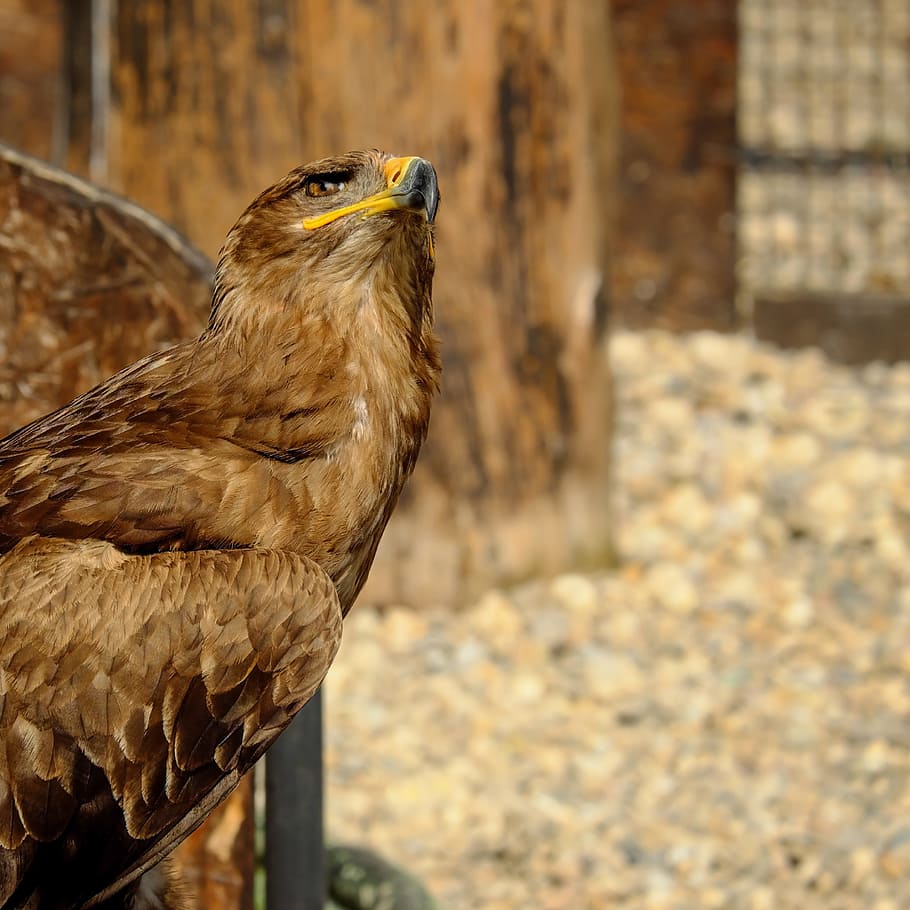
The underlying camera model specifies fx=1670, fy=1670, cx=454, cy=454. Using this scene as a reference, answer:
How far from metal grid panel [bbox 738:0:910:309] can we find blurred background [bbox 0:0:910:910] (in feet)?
6.82

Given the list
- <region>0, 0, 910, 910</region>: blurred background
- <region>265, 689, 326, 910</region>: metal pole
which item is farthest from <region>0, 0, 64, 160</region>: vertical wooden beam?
<region>265, 689, 326, 910</region>: metal pole

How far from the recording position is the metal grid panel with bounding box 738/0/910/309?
8.98m

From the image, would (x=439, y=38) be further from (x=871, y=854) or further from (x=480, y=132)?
(x=871, y=854)

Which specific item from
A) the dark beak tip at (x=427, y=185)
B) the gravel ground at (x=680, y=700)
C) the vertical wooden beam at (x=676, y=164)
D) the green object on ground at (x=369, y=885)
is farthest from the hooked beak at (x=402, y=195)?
the vertical wooden beam at (x=676, y=164)

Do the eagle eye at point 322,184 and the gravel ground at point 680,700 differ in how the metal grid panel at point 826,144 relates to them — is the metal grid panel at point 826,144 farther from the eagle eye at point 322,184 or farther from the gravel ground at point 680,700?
the eagle eye at point 322,184

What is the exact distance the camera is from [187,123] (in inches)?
199

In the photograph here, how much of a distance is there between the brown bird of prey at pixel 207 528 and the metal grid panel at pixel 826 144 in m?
6.53

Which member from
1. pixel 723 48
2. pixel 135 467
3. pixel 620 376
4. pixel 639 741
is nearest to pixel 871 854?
pixel 639 741

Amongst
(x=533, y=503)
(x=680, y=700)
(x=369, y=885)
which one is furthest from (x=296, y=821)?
(x=533, y=503)

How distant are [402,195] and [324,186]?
0.56ft

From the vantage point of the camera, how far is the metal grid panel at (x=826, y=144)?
8977mm

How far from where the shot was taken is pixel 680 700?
4.80 metres

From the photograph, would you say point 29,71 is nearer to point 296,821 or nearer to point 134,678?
point 296,821

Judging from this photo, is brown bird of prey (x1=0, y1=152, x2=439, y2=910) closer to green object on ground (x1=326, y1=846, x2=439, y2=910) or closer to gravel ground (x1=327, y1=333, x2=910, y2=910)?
green object on ground (x1=326, y1=846, x2=439, y2=910)
